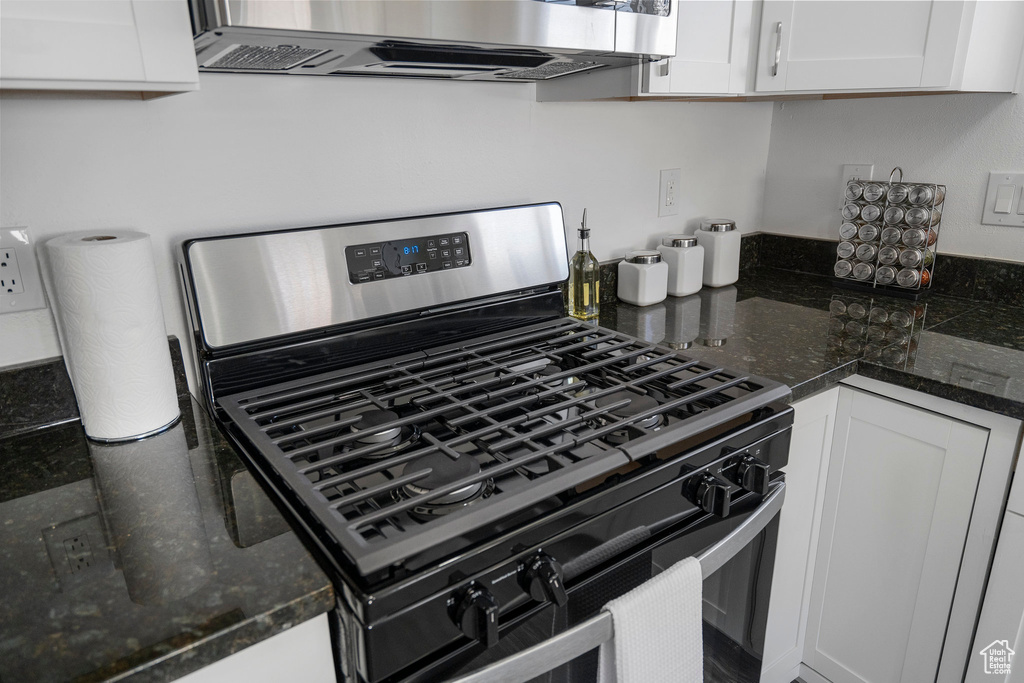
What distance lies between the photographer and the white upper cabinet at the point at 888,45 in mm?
1249

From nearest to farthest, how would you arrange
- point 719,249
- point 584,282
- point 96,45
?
point 96,45 → point 584,282 → point 719,249

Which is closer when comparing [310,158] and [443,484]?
[443,484]

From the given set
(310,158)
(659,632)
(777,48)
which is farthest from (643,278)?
(659,632)

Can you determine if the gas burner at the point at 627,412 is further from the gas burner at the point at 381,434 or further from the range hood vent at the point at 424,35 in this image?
the range hood vent at the point at 424,35

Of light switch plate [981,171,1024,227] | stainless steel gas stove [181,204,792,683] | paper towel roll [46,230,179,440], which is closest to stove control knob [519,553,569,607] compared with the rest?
stainless steel gas stove [181,204,792,683]

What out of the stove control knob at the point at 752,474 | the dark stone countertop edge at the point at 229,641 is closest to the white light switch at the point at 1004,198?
the stove control knob at the point at 752,474

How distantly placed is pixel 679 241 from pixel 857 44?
21.2 inches

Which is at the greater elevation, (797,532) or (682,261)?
(682,261)

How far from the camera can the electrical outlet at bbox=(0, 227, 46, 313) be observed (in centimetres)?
93

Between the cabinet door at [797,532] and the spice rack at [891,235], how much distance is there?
1.80ft

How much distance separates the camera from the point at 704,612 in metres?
0.98

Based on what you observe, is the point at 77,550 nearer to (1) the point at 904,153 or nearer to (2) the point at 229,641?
(2) the point at 229,641

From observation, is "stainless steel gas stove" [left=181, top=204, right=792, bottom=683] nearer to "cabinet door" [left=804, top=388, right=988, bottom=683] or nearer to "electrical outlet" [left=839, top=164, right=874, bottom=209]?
"cabinet door" [left=804, top=388, right=988, bottom=683]

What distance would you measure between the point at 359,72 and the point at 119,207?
1.42 ft
